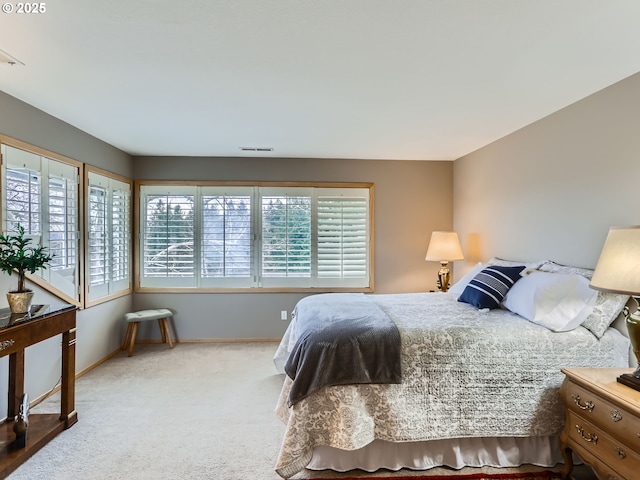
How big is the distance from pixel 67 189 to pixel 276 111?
2.13 meters

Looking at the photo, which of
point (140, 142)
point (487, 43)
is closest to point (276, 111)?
point (487, 43)

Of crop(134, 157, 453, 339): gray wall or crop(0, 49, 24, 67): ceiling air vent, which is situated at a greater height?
crop(0, 49, 24, 67): ceiling air vent

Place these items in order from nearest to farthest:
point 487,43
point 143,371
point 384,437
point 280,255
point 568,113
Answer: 1. point 487,43
2. point 384,437
3. point 568,113
4. point 143,371
5. point 280,255

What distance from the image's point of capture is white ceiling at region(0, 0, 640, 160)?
5.06 ft

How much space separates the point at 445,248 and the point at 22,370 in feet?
13.2

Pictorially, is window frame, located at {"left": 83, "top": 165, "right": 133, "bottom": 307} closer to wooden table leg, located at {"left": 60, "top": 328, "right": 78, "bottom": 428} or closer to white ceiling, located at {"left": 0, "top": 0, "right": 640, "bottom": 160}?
white ceiling, located at {"left": 0, "top": 0, "right": 640, "bottom": 160}

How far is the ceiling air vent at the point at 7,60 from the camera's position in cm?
190

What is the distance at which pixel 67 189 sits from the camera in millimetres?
3111

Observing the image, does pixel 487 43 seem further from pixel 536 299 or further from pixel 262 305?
pixel 262 305

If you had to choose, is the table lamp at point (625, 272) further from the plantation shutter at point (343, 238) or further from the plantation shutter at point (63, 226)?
the plantation shutter at point (63, 226)

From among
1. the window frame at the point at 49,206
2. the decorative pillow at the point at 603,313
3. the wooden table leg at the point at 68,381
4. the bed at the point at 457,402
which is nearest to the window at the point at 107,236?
the window frame at the point at 49,206

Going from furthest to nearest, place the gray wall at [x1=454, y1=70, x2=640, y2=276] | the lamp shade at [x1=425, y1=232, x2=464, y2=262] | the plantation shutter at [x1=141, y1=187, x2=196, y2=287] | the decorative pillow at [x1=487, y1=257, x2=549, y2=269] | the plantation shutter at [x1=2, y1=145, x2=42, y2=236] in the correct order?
the plantation shutter at [x1=141, y1=187, x2=196, y2=287] < the lamp shade at [x1=425, y1=232, x2=464, y2=262] < the decorative pillow at [x1=487, y1=257, x2=549, y2=269] < the plantation shutter at [x1=2, y1=145, x2=42, y2=236] < the gray wall at [x1=454, y1=70, x2=640, y2=276]

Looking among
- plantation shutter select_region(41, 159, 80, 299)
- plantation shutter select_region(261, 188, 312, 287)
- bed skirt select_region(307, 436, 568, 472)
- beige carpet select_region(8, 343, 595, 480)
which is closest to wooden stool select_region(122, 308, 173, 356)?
beige carpet select_region(8, 343, 595, 480)

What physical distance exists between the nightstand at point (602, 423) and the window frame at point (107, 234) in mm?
4067
